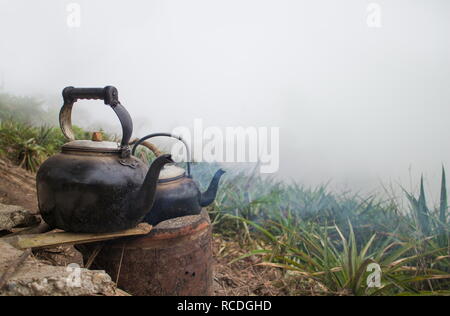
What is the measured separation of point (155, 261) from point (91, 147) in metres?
0.77

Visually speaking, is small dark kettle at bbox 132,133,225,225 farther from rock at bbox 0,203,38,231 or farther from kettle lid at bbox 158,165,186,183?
rock at bbox 0,203,38,231

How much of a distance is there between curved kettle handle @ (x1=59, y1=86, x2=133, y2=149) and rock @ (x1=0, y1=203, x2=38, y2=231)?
2.10ft

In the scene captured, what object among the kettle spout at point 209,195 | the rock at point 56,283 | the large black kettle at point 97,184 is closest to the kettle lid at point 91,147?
the large black kettle at point 97,184

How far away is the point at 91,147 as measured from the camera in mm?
1854

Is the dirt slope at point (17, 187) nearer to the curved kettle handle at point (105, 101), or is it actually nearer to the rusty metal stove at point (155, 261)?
the curved kettle handle at point (105, 101)

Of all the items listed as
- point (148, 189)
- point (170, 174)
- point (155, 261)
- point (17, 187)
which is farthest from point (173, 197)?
point (17, 187)

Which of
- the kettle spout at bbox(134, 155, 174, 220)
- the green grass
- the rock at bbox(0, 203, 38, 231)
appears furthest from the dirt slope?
the kettle spout at bbox(134, 155, 174, 220)

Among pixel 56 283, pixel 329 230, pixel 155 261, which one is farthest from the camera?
pixel 329 230

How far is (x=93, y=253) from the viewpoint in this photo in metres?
1.97

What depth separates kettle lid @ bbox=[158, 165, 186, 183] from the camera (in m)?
2.17

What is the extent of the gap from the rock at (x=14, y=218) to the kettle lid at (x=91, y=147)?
0.66 meters

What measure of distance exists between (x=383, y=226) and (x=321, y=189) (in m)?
0.97

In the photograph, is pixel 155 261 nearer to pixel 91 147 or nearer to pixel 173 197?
pixel 173 197

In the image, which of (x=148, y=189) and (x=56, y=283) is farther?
(x=148, y=189)
